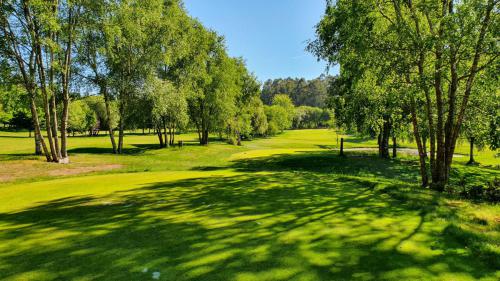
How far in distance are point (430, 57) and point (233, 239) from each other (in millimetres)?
15190

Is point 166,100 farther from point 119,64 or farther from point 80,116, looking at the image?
point 80,116

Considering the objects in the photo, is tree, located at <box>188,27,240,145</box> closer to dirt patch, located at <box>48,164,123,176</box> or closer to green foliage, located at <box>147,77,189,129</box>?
green foliage, located at <box>147,77,189,129</box>

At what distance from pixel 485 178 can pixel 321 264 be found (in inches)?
1066

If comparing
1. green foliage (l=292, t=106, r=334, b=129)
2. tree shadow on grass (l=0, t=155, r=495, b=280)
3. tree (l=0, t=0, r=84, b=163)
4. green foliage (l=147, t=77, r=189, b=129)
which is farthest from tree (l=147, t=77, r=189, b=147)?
green foliage (l=292, t=106, r=334, b=129)

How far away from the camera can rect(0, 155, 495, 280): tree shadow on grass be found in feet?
18.3

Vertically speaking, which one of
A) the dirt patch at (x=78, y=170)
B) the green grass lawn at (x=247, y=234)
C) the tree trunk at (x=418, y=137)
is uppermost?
the tree trunk at (x=418, y=137)

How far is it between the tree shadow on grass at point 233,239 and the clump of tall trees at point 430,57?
4.92 m

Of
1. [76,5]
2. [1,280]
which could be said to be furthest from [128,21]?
[1,280]

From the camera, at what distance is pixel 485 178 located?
25578mm

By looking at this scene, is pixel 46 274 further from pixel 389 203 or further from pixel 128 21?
pixel 128 21

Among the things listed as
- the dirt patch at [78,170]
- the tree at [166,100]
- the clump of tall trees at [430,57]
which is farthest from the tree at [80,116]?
the clump of tall trees at [430,57]

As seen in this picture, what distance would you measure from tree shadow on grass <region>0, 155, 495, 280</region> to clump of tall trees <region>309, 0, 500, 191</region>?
492 centimetres

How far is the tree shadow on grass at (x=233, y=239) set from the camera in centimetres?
559

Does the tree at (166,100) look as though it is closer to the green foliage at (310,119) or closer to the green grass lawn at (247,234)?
the green grass lawn at (247,234)
